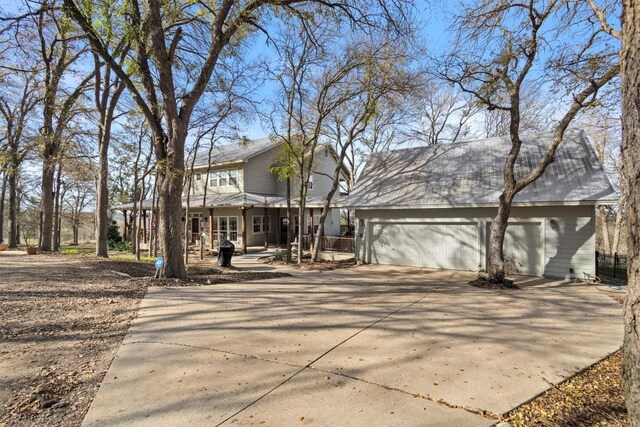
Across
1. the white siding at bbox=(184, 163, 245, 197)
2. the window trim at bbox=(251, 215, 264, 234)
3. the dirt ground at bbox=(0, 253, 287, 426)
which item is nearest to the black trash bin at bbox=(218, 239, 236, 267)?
the dirt ground at bbox=(0, 253, 287, 426)

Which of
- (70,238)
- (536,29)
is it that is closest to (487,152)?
(536,29)

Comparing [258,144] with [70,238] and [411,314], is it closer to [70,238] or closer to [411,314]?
[411,314]

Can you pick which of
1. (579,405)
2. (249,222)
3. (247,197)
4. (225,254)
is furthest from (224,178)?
(579,405)

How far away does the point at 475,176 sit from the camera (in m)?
14.8

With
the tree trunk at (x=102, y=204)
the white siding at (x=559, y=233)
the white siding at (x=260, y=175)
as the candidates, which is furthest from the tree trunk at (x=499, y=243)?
the white siding at (x=260, y=175)

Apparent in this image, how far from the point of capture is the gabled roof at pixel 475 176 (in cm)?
1232

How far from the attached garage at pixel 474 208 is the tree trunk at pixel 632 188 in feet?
34.5

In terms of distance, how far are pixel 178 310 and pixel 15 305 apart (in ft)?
8.76

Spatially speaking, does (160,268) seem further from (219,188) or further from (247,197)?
(219,188)

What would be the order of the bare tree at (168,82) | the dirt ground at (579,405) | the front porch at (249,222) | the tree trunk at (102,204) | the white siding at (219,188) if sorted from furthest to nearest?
the white siding at (219,188) < the front porch at (249,222) < the tree trunk at (102,204) < the bare tree at (168,82) < the dirt ground at (579,405)

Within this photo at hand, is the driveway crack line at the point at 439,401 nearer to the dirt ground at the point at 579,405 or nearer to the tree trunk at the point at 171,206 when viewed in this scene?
the dirt ground at the point at 579,405

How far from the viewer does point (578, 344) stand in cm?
533

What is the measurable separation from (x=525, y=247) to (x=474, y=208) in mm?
2135

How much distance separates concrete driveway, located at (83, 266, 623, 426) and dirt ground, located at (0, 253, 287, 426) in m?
0.23
